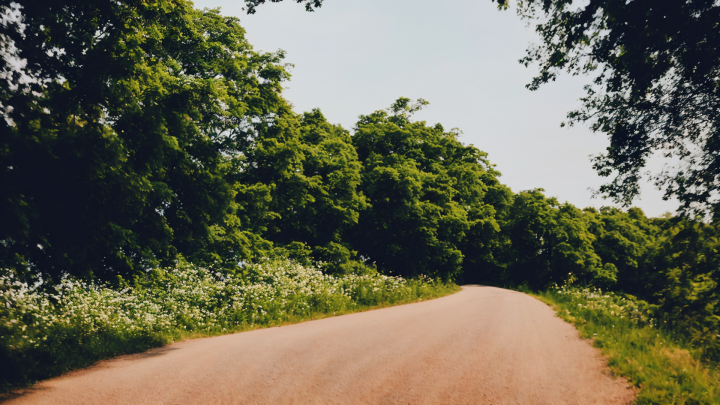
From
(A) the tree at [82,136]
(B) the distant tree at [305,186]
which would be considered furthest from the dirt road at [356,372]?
(B) the distant tree at [305,186]

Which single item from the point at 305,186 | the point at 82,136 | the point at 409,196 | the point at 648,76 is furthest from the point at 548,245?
the point at 82,136

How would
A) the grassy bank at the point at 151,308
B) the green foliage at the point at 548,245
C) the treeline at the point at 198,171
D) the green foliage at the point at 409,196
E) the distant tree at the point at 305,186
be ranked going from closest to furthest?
the treeline at the point at 198,171
the grassy bank at the point at 151,308
the distant tree at the point at 305,186
the green foliage at the point at 409,196
the green foliage at the point at 548,245

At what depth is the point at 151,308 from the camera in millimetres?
10312

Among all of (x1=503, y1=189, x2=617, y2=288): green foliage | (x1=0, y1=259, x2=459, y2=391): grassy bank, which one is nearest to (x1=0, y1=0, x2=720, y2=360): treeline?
(x1=503, y1=189, x2=617, y2=288): green foliage

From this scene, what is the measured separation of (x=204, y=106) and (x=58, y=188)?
6420 millimetres

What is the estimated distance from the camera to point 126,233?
8477 millimetres

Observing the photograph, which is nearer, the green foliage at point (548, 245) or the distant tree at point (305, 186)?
the distant tree at point (305, 186)

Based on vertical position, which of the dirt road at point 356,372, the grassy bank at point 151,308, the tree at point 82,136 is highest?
the tree at point 82,136

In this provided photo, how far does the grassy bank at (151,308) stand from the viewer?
22.3ft

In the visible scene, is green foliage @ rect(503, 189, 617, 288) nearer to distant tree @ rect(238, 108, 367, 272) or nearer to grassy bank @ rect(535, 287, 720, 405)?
distant tree @ rect(238, 108, 367, 272)

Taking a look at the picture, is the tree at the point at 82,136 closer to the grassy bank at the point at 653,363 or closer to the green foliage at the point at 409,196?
the grassy bank at the point at 653,363

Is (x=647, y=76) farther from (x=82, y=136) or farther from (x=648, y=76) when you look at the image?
(x=82, y=136)

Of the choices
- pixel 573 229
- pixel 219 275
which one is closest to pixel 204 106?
pixel 219 275

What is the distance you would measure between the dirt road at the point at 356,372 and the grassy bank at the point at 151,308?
1.91 feet
